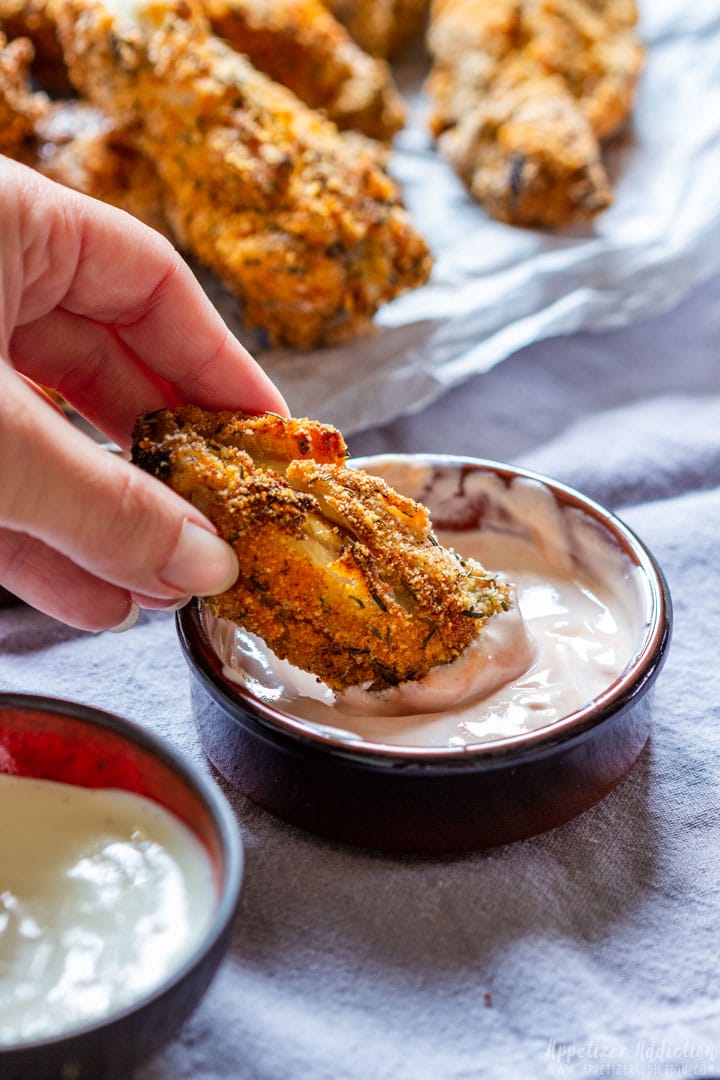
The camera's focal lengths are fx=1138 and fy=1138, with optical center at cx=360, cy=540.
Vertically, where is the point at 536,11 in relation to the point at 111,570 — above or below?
above

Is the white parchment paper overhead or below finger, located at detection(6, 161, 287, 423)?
below

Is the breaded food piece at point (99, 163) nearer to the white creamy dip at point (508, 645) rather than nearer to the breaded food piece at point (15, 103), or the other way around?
the breaded food piece at point (15, 103)

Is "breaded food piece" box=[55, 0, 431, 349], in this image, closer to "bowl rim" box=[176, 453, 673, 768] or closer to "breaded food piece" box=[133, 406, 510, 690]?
"breaded food piece" box=[133, 406, 510, 690]

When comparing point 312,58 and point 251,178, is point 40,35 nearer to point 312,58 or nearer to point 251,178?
point 312,58

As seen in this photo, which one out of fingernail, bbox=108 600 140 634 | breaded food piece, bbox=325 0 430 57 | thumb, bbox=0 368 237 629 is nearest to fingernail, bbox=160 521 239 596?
thumb, bbox=0 368 237 629

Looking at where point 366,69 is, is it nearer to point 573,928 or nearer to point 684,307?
point 684,307

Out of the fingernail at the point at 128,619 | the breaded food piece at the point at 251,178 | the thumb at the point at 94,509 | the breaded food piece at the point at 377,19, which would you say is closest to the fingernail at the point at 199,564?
the thumb at the point at 94,509

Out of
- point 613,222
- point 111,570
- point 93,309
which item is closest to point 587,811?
point 111,570
